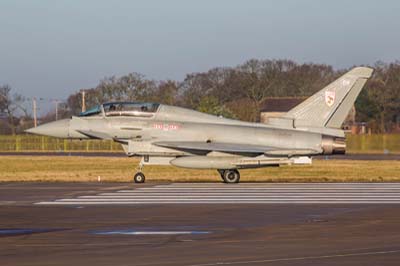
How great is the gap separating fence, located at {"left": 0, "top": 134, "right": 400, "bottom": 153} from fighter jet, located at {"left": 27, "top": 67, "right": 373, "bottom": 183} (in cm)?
3881

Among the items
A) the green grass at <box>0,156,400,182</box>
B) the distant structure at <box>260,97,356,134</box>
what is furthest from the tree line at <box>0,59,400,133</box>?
the green grass at <box>0,156,400,182</box>

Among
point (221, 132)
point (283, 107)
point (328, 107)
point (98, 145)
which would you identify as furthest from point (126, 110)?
point (283, 107)

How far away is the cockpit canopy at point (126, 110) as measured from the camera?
89.7 ft

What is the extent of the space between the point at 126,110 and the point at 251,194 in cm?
655

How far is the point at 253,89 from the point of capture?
106m

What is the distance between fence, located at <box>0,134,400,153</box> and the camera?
6896 centimetres

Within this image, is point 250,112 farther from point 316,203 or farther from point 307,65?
point 316,203

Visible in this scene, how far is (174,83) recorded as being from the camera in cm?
10462

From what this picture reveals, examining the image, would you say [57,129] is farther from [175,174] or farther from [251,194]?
[251,194]
